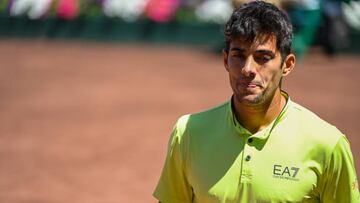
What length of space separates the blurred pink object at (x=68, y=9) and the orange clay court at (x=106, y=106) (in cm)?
86

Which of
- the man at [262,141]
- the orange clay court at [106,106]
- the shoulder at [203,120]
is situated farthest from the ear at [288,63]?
the orange clay court at [106,106]

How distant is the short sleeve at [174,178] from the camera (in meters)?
2.66

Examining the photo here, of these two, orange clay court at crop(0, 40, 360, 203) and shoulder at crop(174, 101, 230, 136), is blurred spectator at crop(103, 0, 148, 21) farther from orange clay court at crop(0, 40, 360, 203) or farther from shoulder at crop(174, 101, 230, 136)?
shoulder at crop(174, 101, 230, 136)

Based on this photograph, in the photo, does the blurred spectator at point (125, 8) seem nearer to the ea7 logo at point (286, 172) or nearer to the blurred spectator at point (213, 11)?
the blurred spectator at point (213, 11)

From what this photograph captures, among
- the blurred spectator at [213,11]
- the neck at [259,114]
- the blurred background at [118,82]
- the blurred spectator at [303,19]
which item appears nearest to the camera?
the neck at [259,114]

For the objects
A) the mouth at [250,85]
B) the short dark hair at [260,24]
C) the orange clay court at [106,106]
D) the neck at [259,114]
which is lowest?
the orange clay court at [106,106]

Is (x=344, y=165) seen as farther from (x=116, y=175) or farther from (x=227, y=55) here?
(x=116, y=175)

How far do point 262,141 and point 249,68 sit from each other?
0.30 m

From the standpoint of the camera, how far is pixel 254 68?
2.48m

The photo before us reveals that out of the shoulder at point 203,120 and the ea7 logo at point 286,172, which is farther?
the shoulder at point 203,120

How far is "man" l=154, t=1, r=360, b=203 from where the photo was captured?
8.07 feet

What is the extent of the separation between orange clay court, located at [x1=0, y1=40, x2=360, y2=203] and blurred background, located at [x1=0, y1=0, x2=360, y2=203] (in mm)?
24

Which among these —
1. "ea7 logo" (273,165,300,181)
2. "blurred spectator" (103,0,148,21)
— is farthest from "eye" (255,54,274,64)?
"blurred spectator" (103,0,148,21)

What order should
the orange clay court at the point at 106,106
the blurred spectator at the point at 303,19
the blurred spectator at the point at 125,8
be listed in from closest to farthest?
the orange clay court at the point at 106,106 → the blurred spectator at the point at 303,19 → the blurred spectator at the point at 125,8
